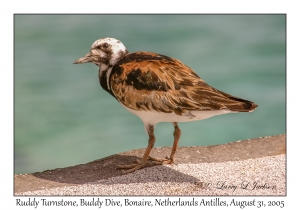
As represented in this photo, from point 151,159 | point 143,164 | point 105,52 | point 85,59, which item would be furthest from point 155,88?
point 151,159

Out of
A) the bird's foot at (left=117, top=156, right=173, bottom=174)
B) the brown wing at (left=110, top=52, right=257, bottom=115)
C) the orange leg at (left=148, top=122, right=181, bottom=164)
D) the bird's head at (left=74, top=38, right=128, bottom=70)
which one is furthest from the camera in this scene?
the orange leg at (left=148, top=122, right=181, bottom=164)

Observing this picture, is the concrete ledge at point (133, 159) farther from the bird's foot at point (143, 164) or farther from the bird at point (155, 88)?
the bird at point (155, 88)

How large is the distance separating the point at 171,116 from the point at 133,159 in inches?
76.6

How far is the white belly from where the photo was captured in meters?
8.90

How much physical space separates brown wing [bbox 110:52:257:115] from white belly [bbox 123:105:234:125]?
0.31ft

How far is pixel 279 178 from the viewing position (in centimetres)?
922

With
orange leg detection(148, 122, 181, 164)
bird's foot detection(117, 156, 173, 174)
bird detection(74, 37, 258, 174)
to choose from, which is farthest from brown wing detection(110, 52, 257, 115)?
bird's foot detection(117, 156, 173, 174)

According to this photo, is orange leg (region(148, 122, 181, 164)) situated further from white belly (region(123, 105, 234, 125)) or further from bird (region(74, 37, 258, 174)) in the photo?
white belly (region(123, 105, 234, 125))

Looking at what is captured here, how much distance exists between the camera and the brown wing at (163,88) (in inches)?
348

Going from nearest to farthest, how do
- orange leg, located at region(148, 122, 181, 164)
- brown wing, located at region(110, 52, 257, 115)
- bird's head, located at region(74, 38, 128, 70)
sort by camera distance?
brown wing, located at region(110, 52, 257, 115), bird's head, located at region(74, 38, 128, 70), orange leg, located at region(148, 122, 181, 164)

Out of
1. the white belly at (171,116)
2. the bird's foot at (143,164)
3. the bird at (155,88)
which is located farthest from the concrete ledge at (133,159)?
the bird at (155,88)

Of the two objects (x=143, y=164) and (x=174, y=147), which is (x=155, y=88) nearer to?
(x=174, y=147)
